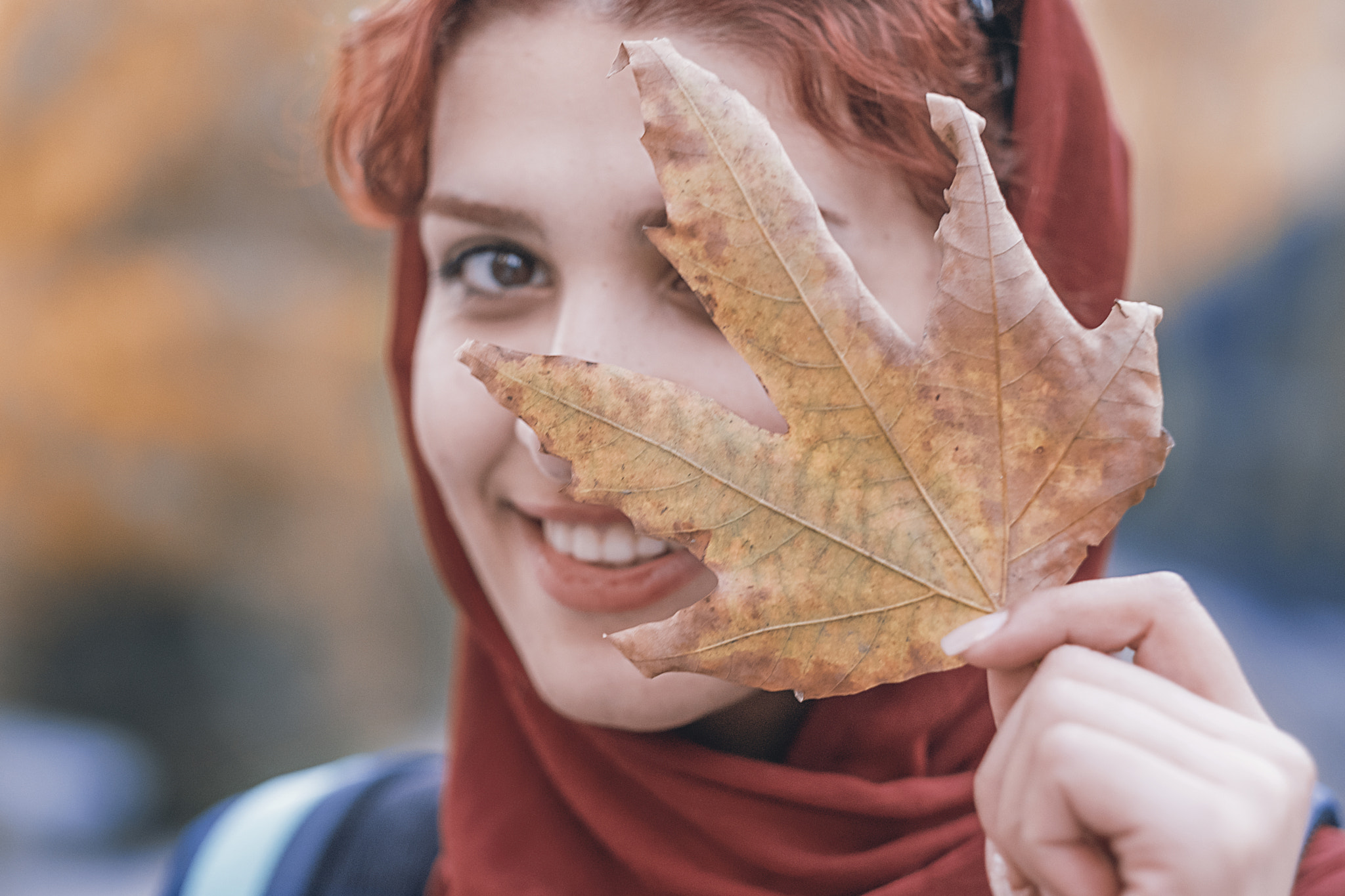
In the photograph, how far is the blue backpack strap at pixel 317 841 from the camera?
1098mm

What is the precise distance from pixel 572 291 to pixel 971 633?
40 centimetres

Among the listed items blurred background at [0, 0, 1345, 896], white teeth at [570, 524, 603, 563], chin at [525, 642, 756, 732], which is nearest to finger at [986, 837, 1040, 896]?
chin at [525, 642, 756, 732]

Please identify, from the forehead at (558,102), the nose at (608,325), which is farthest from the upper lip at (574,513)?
the forehead at (558,102)

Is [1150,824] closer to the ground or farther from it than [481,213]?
closer to the ground

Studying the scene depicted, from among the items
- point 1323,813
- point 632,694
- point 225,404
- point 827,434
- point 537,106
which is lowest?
point 225,404

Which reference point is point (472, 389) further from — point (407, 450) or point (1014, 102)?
point (1014, 102)

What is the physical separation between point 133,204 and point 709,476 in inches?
138

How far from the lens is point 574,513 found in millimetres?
792

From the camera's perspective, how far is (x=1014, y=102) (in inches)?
31.7

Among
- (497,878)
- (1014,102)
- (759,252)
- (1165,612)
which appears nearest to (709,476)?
(759,252)

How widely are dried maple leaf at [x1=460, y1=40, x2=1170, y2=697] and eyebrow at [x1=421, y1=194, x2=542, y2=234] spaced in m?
0.30

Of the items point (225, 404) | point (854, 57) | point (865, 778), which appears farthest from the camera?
point (225, 404)

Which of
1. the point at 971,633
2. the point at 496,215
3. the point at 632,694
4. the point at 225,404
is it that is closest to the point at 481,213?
the point at 496,215

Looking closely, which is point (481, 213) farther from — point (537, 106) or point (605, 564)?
point (605, 564)
